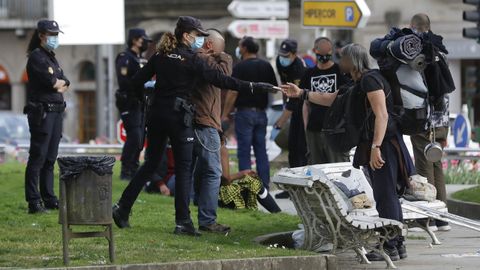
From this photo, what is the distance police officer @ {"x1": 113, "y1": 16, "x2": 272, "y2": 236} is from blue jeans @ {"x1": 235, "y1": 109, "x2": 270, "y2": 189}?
4.47 metres

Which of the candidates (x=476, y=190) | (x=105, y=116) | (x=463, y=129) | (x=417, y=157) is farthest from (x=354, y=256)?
(x=105, y=116)

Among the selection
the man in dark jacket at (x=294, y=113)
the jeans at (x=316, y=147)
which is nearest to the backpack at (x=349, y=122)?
the jeans at (x=316, y=147)

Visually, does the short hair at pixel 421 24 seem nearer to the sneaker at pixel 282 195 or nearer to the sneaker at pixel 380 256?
the sneaker at pixel 380 256

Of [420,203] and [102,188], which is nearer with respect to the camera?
[102,188]

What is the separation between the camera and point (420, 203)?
11422 millimetres

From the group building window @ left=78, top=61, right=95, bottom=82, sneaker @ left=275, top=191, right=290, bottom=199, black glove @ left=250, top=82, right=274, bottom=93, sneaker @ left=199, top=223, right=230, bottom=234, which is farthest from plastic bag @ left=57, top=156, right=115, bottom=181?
building window @ left=78, top=61, right=95, bottom=82

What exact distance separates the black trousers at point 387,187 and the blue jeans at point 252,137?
17.8ft

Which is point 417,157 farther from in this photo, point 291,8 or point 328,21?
point 291,8

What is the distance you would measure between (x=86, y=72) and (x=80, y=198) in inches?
1579

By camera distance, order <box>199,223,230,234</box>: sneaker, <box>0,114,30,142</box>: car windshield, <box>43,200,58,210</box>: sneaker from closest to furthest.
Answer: <box>199,223,230,234</box>: sneaker → <box>43,200,58,210</box>: sneaker → <box>0,114,30,142</box>: car windshield

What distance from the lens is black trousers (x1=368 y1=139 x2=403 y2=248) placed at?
35.0ft

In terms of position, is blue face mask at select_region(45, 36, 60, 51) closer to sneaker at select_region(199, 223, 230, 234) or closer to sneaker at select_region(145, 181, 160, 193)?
sneaker at select_region(199, 223, 230, 234)

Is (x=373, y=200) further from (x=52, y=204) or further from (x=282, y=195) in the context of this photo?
(x=282, y=195)

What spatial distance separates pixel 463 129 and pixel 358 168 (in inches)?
535
